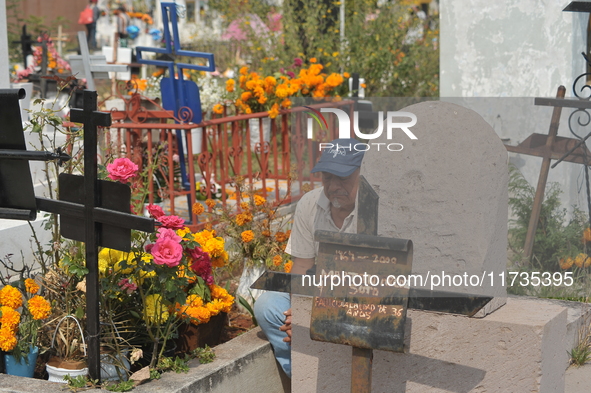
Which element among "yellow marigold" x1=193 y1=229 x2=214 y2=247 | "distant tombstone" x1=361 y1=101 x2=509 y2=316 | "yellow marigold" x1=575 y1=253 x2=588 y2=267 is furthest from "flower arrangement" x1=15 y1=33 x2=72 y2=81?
"distant tombstone" x1=361 y1=101 x2=509 y2=316

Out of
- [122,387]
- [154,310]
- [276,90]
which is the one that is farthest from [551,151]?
[122,387]

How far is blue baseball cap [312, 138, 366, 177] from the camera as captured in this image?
2635 millimetres

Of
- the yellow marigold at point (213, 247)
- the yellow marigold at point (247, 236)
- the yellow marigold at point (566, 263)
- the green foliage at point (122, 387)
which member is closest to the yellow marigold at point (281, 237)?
the yellow marigold at point (247, 236)

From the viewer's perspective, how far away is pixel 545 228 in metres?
4.20

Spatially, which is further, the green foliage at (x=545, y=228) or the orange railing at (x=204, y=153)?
the orange railing at (x=204, y=153)

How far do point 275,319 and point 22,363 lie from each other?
1143mm

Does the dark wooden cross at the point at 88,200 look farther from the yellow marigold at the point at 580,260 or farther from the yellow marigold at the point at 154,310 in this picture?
the yellow marigold at the point at 580,260

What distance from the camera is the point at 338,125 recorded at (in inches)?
108

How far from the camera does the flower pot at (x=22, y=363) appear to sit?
3.10 metres

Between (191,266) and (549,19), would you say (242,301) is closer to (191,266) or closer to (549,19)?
(191,266)

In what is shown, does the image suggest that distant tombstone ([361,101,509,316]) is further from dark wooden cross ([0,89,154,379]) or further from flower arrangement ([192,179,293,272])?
flower arrangement ([192,179,293,272])

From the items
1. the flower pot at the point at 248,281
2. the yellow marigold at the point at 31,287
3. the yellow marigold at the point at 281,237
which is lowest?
the flower pot at the point at 248,281

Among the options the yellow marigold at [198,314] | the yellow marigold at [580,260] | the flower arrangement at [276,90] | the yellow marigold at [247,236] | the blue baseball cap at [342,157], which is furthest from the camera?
the flower arrangement at [276,90]

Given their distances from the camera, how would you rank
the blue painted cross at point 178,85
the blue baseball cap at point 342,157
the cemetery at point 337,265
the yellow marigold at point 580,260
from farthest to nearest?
the blue painted cross at point 178,85 < the yellow marigold at point 580,260 < the blue baseball cap at point 342,157 < the cemetery at point 337,265
